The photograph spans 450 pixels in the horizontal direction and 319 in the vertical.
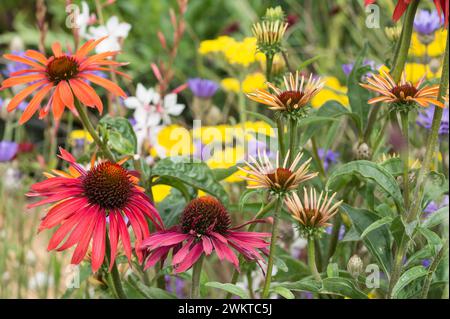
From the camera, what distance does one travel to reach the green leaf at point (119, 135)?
2.66ft

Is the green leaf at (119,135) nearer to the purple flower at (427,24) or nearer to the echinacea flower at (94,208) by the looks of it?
the echinacea flower at (94,208)

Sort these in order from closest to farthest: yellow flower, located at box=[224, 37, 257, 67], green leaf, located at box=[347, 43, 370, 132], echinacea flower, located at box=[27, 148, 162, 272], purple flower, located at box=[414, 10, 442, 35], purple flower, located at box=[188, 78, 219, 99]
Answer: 1. echinacea flower, located at box=[27, 148, 162, 272]
2. green leaf, located at box=[347, 43, 370, 132]
3. purple flower, located at box=[414, 10, 442, 35]
4. yellow flower, located at box=[224, 37, 257, 67]
5. purple flower, located at box=[188, 78, 219, 99]

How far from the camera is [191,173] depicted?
0.84 meters

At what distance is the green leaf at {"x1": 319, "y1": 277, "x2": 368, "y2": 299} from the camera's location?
713 mm

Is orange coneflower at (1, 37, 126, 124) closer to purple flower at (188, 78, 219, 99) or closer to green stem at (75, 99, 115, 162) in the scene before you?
green stem at (75, 99, 115, 162)

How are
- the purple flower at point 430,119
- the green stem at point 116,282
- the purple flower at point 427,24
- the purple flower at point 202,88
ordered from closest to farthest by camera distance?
1. the green stem at point 116,282
2. the purple flower at point 430,119
3. the purple flower at point 427,24
4. the purple flower at point 202,88

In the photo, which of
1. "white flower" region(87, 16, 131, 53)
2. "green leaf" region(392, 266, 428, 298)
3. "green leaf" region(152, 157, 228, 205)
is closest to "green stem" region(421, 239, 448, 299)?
"green leaf" region(392, 266, 428, 298)

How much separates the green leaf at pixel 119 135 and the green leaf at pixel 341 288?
0.27 metres

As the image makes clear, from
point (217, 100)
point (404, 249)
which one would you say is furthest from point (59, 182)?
point (217, 100)

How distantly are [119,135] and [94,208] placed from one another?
0.52 feet

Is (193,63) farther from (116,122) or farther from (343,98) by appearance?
(116,122)

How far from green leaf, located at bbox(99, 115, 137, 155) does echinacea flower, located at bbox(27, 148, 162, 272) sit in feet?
0.29

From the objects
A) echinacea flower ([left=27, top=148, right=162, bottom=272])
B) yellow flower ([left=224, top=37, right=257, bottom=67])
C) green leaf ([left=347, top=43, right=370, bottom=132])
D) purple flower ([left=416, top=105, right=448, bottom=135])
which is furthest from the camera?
yellow flower ([left=224, top=37, right=257, bottom=67])

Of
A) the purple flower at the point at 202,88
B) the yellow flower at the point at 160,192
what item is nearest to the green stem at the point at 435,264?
the yellow flower at the point at 160,192
